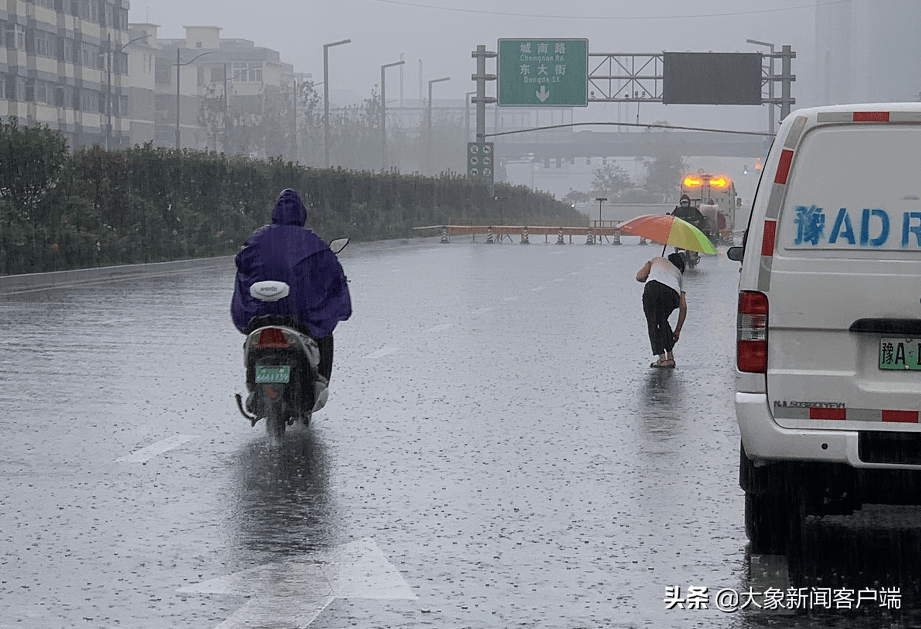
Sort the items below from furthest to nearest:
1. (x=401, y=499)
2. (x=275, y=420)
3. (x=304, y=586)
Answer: (x=275, y=420)
(x=401, y=499)
(x=304, y=586)

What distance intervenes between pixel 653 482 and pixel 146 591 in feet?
11.5

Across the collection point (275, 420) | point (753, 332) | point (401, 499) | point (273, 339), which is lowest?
point (401, 499)

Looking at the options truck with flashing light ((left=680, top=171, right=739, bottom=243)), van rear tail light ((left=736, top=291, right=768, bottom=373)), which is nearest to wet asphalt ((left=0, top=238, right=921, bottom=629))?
van rear tail light ((left=736, top=291, right=768, bottom=373))

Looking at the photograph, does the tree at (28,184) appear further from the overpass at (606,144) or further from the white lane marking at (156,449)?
the overpass at (606,144)

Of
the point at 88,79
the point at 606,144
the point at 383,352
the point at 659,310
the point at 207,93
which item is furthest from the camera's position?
the point at 606,144

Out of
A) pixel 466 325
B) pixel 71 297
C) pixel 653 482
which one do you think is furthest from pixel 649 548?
pixel 71 297

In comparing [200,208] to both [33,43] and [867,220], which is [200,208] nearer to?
[867,220]

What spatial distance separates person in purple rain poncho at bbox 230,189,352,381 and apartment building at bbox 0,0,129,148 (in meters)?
86.0

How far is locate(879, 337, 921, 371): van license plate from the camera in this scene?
6.89 metres

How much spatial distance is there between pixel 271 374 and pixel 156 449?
2.79 feet

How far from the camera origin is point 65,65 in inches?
4326

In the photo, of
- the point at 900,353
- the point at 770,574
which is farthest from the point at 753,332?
the point at 770,574

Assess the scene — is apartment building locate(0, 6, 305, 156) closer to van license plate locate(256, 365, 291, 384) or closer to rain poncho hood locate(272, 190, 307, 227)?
rain poncho hood locate(272, 190, 307, 227)

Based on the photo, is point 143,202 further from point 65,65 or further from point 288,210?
point 65,65
